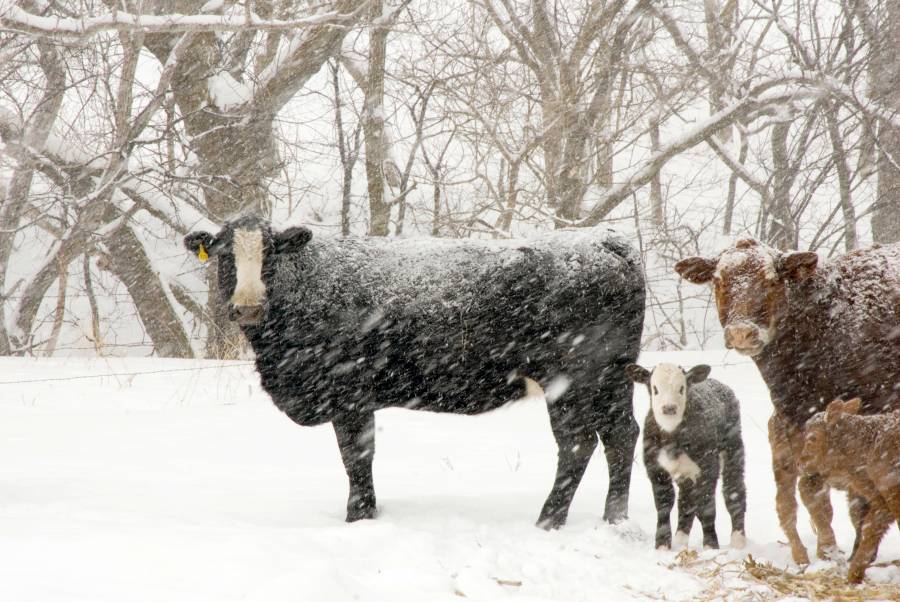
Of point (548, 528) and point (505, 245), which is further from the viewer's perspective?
point (505, 245)

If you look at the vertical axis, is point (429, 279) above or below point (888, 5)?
below

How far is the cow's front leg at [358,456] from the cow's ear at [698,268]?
2.08 m

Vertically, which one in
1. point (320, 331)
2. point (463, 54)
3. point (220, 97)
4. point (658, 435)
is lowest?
point (658, 435)

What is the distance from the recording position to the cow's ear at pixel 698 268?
427cm

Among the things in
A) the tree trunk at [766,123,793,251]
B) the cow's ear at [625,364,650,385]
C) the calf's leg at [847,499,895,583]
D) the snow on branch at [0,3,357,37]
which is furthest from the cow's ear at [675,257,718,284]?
the tree trunk at [766,123,793,251]

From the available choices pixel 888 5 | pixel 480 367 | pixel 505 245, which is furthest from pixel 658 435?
pixel 888 5

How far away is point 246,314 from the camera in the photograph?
16.1ft

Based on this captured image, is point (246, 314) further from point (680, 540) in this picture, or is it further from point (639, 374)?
point (680, 540)

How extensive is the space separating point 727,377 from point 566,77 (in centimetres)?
569

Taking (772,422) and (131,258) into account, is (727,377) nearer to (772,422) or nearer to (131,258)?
(772,422)

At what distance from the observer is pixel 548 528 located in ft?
15.8

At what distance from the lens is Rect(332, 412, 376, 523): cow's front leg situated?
5.00 metres

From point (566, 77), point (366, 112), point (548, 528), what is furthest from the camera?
point (366, 112)

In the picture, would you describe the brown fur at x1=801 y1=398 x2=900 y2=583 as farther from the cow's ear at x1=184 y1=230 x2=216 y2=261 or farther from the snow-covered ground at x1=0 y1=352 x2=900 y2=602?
the cow's ear at x1=184 y1=230 x2=216 y2=261
